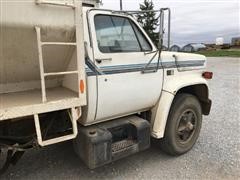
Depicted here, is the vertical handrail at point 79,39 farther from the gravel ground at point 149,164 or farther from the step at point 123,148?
the gravel ground at point 149,164

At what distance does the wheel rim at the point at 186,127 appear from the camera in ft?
14.0

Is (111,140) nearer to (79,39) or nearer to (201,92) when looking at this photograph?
(79,39)

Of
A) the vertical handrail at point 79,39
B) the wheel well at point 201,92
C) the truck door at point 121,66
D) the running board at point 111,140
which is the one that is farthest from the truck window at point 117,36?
the wheel well at point 201,92

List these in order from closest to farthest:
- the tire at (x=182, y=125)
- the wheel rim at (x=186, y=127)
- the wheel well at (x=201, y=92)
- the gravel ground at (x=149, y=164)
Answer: the gravel ground at (x=149, y=164) → the tire at (x=182, y=125) → the wheel rim at (x=186, y=127) → the wheel well at (x=201, y=92)

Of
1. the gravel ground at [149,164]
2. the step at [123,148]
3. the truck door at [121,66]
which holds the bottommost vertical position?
the gravel ground at [149,164]

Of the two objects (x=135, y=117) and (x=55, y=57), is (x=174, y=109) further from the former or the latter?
(x=55, y=57)

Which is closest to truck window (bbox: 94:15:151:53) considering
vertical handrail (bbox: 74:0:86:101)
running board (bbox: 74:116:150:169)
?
vertical handrail (bbox: 74:0:86:101)

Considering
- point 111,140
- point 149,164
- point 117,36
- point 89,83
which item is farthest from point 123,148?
point 117,36

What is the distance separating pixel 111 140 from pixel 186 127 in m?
1.54

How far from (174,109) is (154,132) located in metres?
0.51

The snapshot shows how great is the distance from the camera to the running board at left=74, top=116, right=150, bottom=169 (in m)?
3.19

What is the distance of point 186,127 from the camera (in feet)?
14.2

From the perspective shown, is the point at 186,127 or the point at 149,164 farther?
the point at 186,127

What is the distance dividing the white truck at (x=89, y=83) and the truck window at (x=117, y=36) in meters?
0.01
